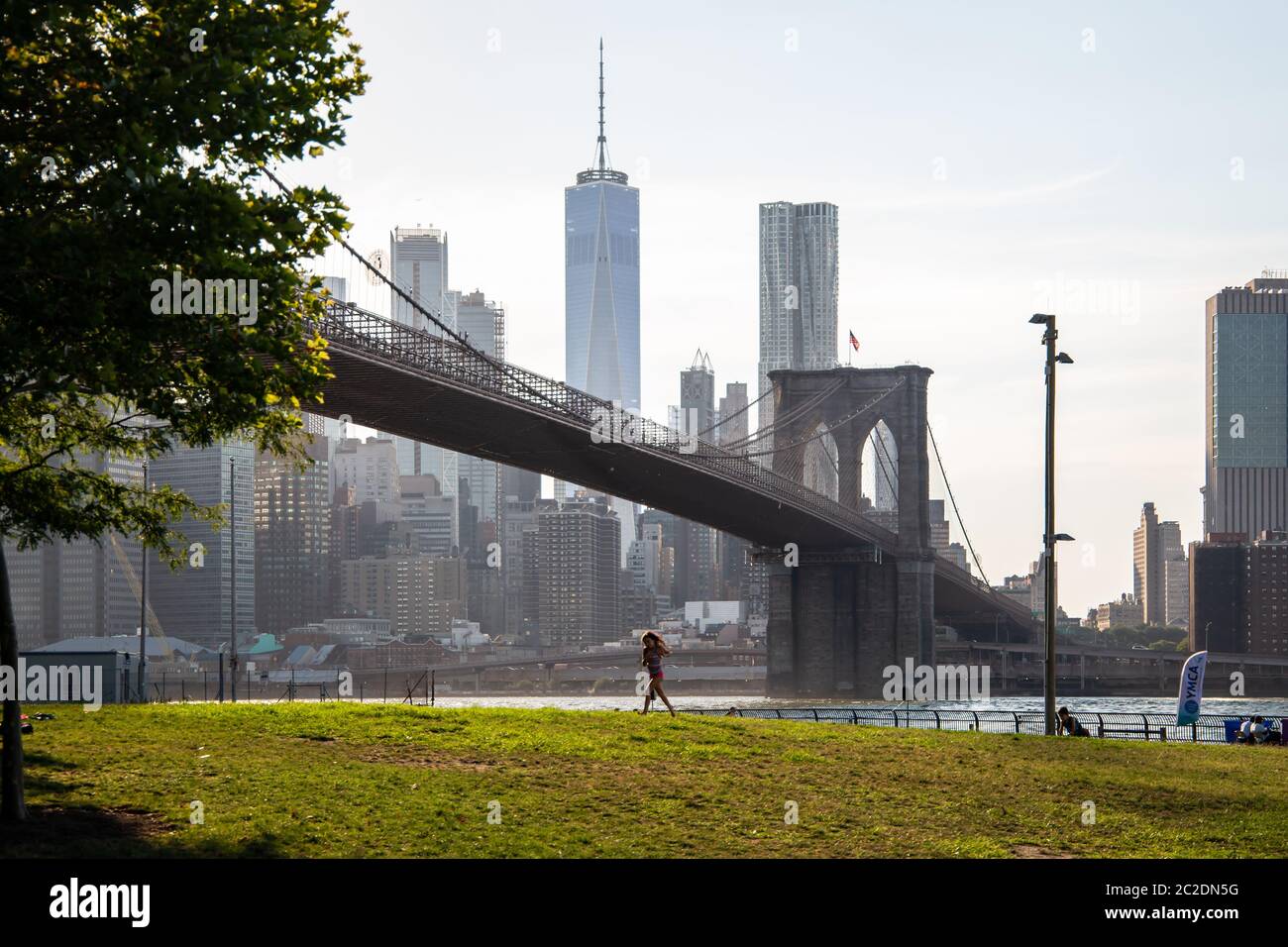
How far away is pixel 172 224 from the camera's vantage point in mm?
15633

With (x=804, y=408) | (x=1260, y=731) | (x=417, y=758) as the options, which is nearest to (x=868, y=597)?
(x=804, y=408)

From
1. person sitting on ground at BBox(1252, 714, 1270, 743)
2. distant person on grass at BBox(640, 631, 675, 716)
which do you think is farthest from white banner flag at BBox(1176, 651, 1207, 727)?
distant person on grass at BBox(640, 631, 675, 716)

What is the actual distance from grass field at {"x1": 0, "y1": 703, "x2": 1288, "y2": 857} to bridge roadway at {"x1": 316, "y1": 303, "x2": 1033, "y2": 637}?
120 ft

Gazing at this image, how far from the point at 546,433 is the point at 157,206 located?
63.4m

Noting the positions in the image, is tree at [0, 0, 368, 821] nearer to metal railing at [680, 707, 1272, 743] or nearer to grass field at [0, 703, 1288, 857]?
grass field at [0, 703, 1288, 857]

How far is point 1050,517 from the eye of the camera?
32.8 metres

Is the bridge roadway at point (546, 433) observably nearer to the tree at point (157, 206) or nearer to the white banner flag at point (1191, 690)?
the white banner flag at point (1191, 690)

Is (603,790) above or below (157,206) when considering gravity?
below

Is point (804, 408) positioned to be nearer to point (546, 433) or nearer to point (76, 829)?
point (546, 433)

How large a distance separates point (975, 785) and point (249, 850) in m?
9.75

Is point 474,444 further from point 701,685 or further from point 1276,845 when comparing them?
point 701,685

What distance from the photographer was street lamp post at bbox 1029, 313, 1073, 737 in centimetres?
3127

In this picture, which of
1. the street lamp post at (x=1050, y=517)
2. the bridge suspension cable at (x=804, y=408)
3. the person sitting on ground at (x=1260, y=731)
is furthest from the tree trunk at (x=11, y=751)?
the bridge suspension cable at (x=804, y=408)

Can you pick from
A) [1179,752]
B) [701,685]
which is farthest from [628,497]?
[701,685]
